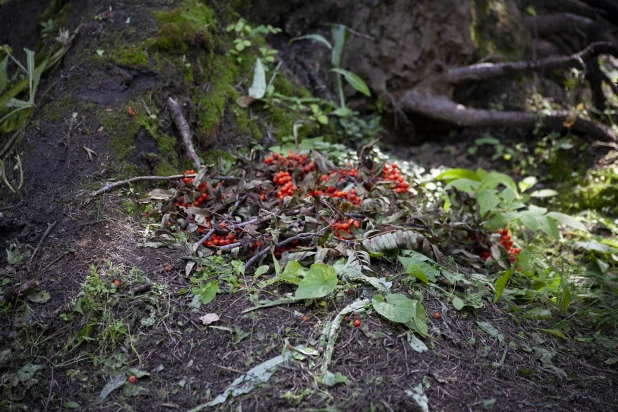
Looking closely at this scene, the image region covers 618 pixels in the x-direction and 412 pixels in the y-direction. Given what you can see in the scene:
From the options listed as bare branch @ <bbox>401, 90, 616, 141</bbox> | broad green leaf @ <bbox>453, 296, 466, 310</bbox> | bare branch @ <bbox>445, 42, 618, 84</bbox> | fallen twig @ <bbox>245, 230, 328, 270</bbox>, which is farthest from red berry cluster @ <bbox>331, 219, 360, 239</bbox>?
bare branch @ <bbox>445, 42, 618, 84</bbox>

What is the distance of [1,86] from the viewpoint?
3.31m

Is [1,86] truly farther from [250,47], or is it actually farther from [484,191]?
[484,191]

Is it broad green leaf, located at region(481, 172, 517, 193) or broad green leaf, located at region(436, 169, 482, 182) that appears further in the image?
broad green leaf, located at region(436, 169, 482, 182)

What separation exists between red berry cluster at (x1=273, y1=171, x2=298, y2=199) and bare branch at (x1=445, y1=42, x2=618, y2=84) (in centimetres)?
272

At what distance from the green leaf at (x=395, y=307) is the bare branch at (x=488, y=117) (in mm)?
3186

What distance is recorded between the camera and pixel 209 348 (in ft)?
7.47

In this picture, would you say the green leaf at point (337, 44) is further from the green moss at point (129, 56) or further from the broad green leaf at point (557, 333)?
the broad green leaf at point (557, 333)

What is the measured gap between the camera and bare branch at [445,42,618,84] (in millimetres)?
4691

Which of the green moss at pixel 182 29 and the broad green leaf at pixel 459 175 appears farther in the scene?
the broad green leaf at pixel 459 175

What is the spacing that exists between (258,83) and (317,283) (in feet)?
8.23

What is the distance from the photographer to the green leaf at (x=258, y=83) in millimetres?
4262

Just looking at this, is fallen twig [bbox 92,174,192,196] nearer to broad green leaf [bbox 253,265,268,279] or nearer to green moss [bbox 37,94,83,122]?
green moss [bbox 37,94,83,122]

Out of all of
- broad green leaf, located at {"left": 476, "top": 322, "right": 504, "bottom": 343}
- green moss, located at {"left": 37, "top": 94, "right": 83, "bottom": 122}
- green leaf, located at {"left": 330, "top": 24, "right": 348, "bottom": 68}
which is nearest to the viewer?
broad green leaf, located at {"left": 476, "top": 322, "right": 504, "bottom": 343}

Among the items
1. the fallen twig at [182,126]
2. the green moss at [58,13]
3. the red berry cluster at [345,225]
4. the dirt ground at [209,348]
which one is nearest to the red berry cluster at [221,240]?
the dirt ground at [209,348]
